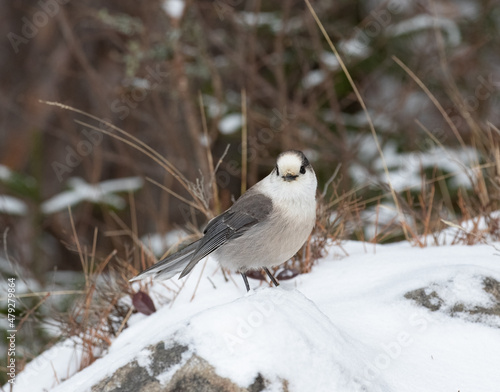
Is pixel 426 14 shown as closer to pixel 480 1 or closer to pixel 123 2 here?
pixel 480 1

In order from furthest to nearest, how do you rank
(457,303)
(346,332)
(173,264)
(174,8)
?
(174,8), (173,264), (457,303), (346,332)

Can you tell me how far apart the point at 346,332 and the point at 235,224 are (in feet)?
2.60

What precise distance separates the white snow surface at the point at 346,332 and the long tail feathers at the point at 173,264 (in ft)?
0.58

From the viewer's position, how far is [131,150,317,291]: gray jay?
276 cm

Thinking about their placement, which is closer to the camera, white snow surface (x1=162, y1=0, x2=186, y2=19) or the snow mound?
the snow mound

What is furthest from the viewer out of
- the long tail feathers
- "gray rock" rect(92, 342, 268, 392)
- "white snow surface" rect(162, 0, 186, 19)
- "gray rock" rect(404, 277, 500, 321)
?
"white snow surface" rect(162, 0, 186, 19)

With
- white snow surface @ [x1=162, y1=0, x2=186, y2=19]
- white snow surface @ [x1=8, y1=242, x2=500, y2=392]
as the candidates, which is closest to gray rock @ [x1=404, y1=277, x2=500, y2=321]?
white snow surface @ [x1=8, y1=242, x2=500, y2=392]

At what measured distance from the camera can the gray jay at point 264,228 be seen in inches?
109

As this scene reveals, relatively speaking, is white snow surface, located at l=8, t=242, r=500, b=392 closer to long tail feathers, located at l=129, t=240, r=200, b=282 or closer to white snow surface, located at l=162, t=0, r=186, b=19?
long tail feathers, located at l=129, t=240, r=200, b=282

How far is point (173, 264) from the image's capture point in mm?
2955

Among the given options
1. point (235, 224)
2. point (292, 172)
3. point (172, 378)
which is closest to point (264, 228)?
point (235, 224)

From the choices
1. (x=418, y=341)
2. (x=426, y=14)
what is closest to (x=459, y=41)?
(x=426, y=14)

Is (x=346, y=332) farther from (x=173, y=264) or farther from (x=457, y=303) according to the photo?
(x=173, y=264)

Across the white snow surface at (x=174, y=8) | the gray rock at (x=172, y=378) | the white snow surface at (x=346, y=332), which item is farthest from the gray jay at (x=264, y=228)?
the white snow surface at (x=174, y=8)
